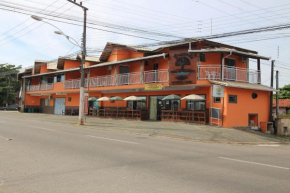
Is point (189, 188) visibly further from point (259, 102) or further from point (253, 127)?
point (259, 102)

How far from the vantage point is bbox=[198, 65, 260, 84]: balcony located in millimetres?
19984

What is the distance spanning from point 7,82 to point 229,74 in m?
54.7

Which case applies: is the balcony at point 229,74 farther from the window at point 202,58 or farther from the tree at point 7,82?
the tree at point 7,82

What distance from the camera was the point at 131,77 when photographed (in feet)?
82.8

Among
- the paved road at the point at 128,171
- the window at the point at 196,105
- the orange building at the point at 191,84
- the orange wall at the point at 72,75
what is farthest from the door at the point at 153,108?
the paved road at the point at 128,171

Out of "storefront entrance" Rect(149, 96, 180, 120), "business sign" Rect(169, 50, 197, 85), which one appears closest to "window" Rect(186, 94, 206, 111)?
"storefront entrance" Rect(149, 96, 180, 120)

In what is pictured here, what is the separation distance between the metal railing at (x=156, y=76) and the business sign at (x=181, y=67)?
0.88 metres

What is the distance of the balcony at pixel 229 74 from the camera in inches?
787

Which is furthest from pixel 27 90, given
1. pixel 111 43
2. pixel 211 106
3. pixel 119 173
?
pixel 119 173

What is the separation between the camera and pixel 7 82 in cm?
5991

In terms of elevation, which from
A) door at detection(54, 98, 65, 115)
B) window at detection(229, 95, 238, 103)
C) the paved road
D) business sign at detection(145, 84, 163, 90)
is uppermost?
business sign at detection(145, 84, 163, 90)

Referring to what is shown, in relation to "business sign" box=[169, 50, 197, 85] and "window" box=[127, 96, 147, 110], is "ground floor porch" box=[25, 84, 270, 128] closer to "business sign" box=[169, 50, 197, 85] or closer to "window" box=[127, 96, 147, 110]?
"window" box=[127, 96, 147, 110]

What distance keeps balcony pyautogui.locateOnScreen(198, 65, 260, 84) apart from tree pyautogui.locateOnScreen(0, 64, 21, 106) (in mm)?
47127

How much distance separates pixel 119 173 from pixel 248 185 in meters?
2.79
